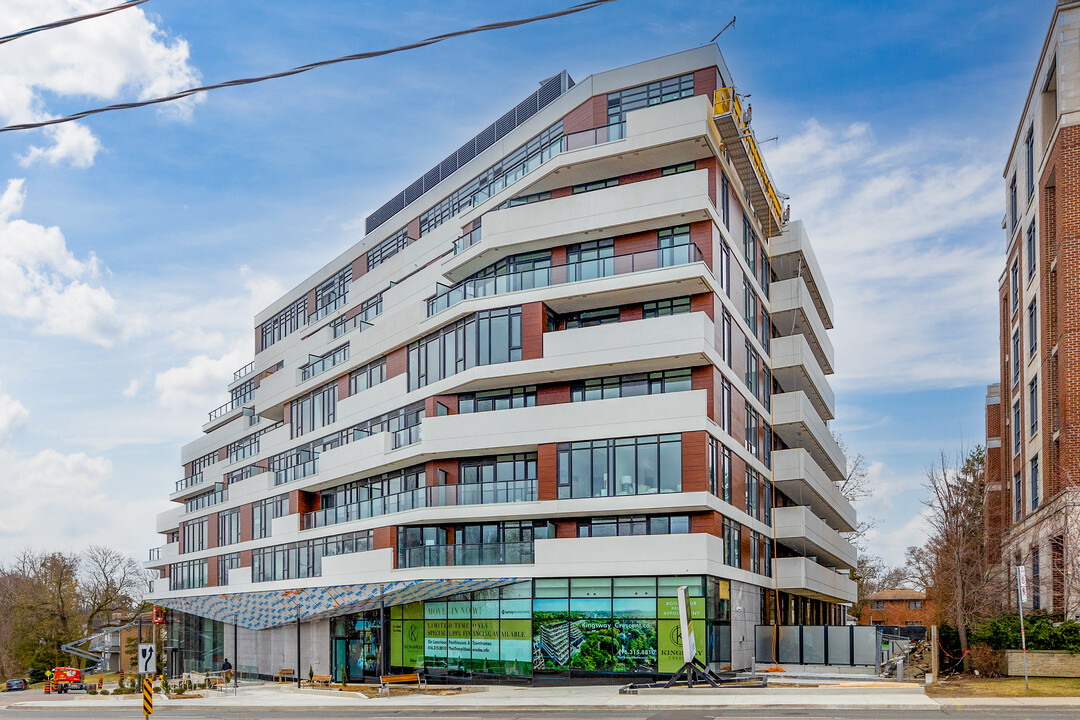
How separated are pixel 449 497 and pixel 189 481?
4546 centimetres

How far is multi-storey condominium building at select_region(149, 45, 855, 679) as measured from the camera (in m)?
38.5

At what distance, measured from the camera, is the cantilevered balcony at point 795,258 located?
174ft

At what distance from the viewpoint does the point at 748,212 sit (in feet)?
157

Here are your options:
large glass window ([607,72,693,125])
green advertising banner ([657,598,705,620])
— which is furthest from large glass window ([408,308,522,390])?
green advertising banner ([657,598,705,620])

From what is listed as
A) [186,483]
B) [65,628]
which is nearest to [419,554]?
[186,483]

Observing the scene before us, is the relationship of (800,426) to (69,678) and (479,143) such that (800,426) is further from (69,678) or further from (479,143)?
(69,678)

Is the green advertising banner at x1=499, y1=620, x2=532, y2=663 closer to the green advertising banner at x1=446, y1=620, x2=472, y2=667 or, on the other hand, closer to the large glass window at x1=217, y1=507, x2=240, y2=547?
the green advertising banner at x1=446, y1=620, x2=472, y2=667

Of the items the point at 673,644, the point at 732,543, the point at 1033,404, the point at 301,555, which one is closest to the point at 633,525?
the point at 732,543

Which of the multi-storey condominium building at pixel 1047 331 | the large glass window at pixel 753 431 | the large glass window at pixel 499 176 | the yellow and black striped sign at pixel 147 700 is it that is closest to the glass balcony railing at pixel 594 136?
the large glass window at pixel 499 176

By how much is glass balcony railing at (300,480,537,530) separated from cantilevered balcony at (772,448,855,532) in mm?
14478

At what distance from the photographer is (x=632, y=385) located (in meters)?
40.5

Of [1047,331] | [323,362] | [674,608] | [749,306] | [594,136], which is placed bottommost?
[674,608]

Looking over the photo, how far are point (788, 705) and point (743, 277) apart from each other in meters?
22.8

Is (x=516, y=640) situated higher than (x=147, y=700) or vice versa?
(x=147, y=700)
